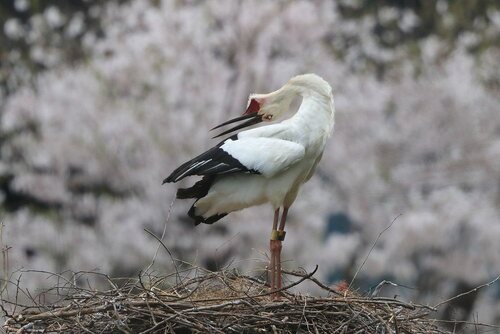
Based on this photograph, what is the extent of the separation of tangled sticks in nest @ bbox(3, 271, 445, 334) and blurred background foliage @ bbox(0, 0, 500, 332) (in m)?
6.94

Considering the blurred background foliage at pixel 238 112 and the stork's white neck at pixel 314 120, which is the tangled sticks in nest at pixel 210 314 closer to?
the stork's white neck at pixel 314 120

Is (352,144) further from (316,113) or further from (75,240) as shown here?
(316,113)

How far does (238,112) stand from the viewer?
12.0 m

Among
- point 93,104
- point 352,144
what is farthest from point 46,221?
point 352,144

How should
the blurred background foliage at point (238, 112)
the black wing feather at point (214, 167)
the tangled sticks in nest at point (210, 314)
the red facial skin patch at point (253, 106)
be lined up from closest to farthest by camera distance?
the tangled sticks in nest at point (210, 314) → the black wing feather at point (214, 167) → the red facial skin patch at point (253, 106) → the blurred background foliage at point (238, 112)

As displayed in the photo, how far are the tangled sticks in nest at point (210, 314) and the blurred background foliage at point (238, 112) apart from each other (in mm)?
6939

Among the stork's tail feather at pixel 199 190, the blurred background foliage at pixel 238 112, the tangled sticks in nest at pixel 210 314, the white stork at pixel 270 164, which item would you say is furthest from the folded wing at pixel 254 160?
the blurred background foliage at pixel 238 112

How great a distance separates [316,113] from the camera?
4602 mm

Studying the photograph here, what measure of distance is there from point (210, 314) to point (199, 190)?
35.4 inches

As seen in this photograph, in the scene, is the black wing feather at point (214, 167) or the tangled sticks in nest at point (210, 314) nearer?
the tangled sticks in nest at point (210, 314)

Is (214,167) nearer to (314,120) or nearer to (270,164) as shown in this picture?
(270,164)

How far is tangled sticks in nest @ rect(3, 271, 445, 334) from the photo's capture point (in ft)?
12.6

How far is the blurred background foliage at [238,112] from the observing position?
1157cm

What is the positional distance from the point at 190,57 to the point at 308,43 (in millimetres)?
1405
